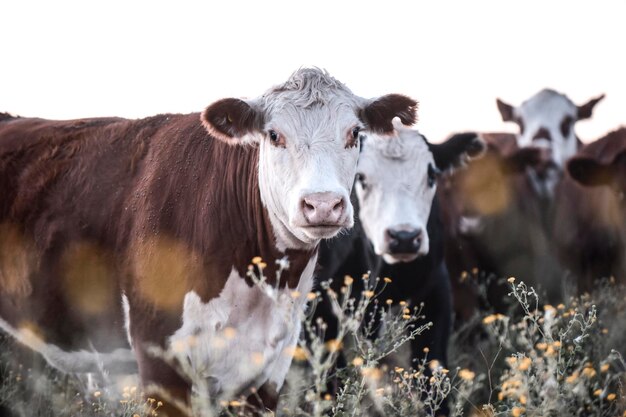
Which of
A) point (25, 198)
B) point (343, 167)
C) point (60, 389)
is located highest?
point (343, 167)

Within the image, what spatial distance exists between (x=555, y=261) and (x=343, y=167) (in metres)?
5.92

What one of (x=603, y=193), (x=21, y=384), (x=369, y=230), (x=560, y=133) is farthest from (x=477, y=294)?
(x=21, y=384)

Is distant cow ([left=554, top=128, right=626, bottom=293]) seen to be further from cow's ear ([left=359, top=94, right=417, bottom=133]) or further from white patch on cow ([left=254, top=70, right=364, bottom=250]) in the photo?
white patch on cow ([left=254, top=70, right=364, bottom=250])

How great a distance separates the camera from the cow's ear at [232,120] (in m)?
4.42

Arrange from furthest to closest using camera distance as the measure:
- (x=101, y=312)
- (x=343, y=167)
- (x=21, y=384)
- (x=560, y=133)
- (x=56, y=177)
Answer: (x=560, y=133) → (x=21, y=384) → (x=56, y=177) → (x=101, y=312) → (x=343, y=167)

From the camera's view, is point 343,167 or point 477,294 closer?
point 343,167

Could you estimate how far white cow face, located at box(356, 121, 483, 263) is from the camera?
620 centimetres

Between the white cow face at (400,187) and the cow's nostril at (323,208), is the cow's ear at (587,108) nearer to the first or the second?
the white cow face at (400,187)

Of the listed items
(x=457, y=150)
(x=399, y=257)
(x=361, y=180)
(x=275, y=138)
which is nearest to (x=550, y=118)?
(x=457, y=150)

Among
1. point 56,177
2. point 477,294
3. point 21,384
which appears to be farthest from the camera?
point 477,294

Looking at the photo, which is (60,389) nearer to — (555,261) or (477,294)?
(477,294)

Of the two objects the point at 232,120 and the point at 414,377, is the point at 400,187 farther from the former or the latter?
the point at 232,120

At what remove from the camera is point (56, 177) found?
514 cm

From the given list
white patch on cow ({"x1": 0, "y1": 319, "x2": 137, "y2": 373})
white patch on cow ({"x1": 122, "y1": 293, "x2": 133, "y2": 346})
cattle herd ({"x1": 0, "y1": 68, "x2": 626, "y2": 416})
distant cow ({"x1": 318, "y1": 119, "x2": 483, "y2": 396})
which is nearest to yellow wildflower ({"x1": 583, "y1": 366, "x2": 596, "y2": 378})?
cattle herd ({"x1": 0, "y1": 68, "x2": 626, "y2": 416})
